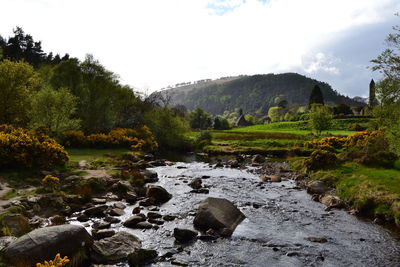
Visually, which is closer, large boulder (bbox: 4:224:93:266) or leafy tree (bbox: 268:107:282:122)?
large boulder (bbox: 4:224:93:266)

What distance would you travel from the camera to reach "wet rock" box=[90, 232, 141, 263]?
527 inches

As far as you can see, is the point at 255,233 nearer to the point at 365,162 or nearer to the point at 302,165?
the point at 365,162

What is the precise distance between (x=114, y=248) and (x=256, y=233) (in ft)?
26.4

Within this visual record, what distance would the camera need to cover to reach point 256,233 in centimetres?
1712

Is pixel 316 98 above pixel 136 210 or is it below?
above

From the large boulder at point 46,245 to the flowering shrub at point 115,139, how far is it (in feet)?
112

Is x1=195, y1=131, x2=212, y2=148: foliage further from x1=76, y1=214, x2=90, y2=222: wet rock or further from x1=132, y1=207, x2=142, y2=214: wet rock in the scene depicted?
x1=76, y1=214, x2=90, y2=222: wet rock

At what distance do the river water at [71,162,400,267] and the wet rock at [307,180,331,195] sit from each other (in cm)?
103

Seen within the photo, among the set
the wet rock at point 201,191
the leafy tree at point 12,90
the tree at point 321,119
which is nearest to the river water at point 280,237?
the wet rock at point 201,191

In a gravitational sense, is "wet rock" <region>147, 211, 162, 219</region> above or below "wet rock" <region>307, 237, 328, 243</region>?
above

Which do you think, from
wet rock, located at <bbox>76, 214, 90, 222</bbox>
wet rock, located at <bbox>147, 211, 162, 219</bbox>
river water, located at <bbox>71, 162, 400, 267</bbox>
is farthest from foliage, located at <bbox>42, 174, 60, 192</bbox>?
wet rock, located at <bbox>147, 211, 162, 219</bbox>

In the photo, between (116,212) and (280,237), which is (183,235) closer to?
(280,237)

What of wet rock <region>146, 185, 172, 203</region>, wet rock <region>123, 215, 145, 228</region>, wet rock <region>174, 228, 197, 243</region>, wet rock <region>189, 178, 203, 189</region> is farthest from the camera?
wet rock <region>189, 178, 203, 189</region>

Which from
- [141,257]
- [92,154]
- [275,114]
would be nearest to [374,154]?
[141,257]
